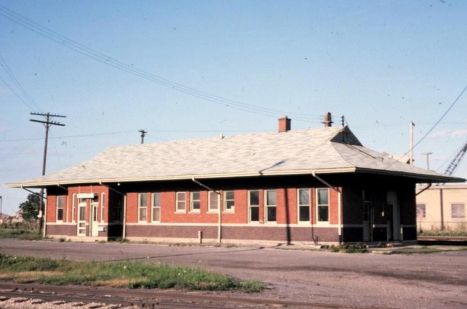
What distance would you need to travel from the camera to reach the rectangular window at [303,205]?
88.3ft

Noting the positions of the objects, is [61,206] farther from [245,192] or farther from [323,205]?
[323,205]

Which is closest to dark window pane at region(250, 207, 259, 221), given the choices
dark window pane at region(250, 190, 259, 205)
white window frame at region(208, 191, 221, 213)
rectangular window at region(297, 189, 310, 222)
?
dark window pane at region(250, 190, 259, 205)

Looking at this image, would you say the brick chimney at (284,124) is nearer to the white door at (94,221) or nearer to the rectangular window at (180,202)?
the rectangular window at (180,202)

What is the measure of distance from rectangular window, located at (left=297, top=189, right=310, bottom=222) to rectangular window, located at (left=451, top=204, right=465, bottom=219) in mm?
26641

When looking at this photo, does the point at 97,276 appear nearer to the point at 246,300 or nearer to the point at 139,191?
the point at 246,300

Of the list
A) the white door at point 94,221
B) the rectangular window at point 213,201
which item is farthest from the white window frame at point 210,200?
the white door at point 94,221

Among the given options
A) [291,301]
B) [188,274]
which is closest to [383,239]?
[188,274]

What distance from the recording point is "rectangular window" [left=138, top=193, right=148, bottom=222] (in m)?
33.2

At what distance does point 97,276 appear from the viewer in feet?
46.9

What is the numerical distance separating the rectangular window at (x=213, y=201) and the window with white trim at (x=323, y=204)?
5790 mm

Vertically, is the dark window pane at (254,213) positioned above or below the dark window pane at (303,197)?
below

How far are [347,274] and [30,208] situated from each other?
64534mm

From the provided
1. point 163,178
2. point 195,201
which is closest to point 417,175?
point 195,201

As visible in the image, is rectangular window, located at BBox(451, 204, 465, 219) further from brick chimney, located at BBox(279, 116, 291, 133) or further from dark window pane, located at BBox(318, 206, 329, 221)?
dark window pane, located at BBox(318, 206, 329, 221)
